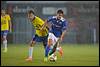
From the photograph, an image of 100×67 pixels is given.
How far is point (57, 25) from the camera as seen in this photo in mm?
12680

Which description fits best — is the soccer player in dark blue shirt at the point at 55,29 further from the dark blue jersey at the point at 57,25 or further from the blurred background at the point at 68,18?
the blurred background at the point at 68,18

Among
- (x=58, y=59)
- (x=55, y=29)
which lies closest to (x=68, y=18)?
(x=58, y=59)

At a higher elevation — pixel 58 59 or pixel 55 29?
pixel 55 29

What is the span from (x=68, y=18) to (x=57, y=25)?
16.0m

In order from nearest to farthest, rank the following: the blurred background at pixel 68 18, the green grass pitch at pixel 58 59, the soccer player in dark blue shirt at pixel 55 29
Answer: the green grass pitch at pixel 58 59 < the soccer player in dark blue shirt at pixel 55 29 < the blurred background at pixel 68 18

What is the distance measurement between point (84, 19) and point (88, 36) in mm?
1238

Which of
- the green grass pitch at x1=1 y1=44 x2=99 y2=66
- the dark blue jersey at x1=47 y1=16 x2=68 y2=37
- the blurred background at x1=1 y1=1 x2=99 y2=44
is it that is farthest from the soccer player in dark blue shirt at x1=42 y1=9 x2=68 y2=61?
the blurred background at x1=1 y1=1 x2=99 y2=44

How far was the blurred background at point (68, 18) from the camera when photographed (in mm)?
28469

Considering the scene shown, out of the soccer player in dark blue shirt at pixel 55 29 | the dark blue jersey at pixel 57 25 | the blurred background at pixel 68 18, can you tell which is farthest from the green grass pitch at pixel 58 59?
the blurred background at pixel 68 18

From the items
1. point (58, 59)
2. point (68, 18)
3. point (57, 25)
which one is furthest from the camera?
point (68, 18)

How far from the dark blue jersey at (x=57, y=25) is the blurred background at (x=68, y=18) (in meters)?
15.7

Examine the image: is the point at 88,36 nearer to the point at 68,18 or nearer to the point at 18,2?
the point at 68,18

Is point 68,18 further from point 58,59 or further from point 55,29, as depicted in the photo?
point 55,29

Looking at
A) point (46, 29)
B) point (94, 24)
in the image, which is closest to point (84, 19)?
point (94, 24)
